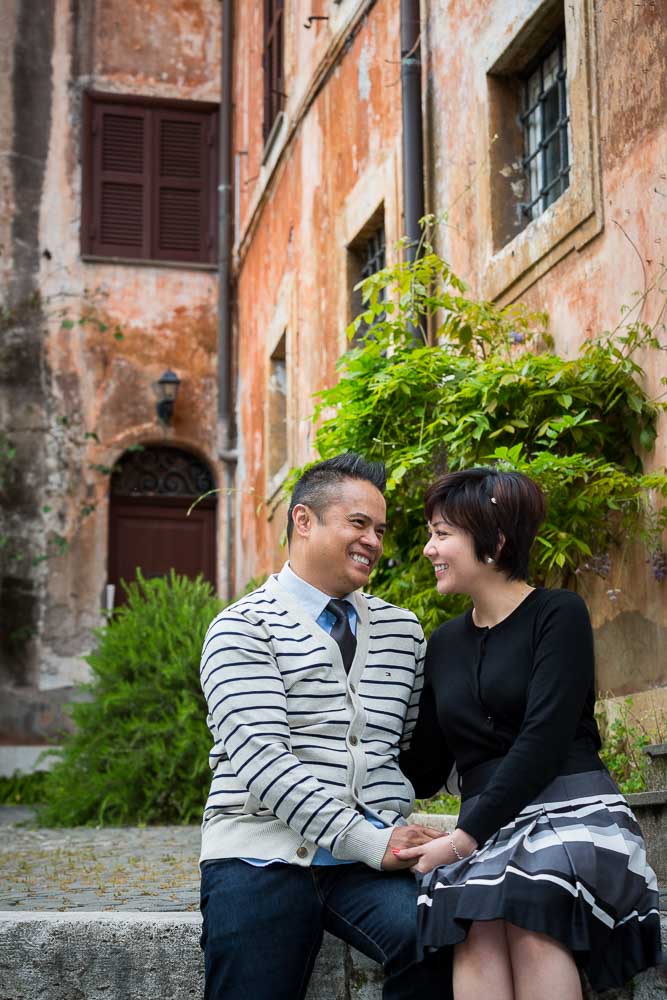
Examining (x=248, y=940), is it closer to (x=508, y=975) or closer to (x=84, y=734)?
(x=508, y=975)

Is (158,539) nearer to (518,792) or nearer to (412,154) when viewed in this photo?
(412,154)

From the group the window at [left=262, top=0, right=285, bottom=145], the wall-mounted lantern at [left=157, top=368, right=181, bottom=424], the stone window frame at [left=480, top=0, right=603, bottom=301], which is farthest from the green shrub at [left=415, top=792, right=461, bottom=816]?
the wall-mounted lantern at [left=157, top=368, right=181, bottom=424]

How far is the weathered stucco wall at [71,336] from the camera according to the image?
13133 mm

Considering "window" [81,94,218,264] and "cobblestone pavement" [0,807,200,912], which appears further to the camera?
"window" [81,94,218,264]

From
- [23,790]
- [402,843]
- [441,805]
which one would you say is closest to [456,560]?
[402,843]

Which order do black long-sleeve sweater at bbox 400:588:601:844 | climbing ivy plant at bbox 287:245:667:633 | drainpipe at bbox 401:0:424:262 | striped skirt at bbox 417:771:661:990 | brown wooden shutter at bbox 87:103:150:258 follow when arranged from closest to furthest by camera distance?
striped skirt at bbox 417:771:661:990, black long-sleeve sweater at bbox 400:588:601:844, climbing ivy plant at bbox 287:245:667:633, drainpipe at bbox 401:0:424:262, brown wooden shutter at bbox 87:103:150:258

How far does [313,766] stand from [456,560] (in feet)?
1.88

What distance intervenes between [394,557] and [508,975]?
3.69 metres

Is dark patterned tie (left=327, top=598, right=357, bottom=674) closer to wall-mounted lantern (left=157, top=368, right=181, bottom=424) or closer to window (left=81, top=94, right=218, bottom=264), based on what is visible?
wall-mounted lantern (left=157, top=368, right=181, bottom=424)

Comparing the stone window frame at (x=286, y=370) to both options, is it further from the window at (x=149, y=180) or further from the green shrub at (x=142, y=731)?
the window at (x=149, y=180)

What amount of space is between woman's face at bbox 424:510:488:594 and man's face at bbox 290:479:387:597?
17 cm

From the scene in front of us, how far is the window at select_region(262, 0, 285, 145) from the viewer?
11.9m

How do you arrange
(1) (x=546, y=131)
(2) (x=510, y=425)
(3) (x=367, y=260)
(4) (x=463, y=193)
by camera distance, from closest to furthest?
(2) (x=510, y=425)
(1) (x=546, y=131)
(4) (x=463, y=193)
(3) (x=367, y=260)

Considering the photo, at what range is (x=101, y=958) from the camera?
3330 mm
